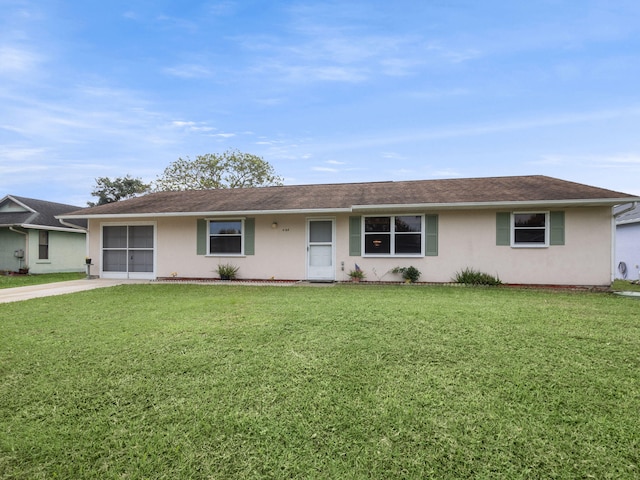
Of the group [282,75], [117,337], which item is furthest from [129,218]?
[117,337]

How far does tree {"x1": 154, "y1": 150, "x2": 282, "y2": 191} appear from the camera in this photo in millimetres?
30812

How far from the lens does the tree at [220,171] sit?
30.8 m

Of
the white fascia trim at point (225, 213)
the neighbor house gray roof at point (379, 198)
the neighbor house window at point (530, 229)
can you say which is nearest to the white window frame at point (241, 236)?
the white fascia trim at point (225, 213)

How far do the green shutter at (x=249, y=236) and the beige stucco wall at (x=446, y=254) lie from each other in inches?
6.0

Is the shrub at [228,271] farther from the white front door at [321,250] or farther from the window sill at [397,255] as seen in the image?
the window sill at [397,255]

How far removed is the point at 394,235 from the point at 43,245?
1723 centimetres

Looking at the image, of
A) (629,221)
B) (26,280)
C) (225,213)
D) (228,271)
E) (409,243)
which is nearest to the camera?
(409,243)

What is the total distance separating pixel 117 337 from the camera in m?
4.55

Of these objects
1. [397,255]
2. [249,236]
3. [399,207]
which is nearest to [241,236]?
[249,236]

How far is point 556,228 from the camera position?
10133 millimetres

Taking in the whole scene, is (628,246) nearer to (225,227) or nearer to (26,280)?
(225,227)

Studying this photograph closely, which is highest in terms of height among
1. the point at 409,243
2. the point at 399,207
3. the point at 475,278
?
the point at 399,207

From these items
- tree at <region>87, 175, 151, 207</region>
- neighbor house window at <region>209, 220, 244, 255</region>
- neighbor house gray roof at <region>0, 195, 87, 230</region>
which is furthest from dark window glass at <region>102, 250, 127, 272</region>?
tree at <region>87, 175, 151, 207</region>

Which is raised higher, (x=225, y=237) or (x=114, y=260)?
(x=225, y=237)
